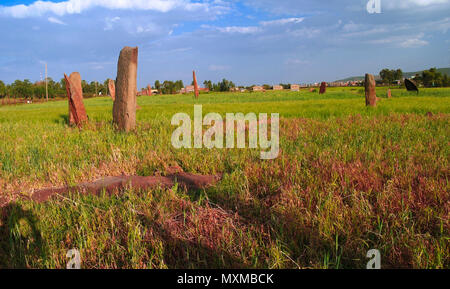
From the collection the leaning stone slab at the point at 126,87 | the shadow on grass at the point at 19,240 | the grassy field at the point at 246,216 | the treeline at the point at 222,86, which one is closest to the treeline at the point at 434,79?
the treeline at the point at 222,86

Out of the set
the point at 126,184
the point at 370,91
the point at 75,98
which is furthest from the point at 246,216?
the point at 370,91

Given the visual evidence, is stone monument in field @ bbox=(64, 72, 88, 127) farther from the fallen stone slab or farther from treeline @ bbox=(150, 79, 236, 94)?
treeline @ bbox=(150, 79, 236, 94)

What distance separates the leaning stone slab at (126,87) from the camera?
23.4 feet

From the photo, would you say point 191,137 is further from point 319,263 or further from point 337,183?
point 319,263

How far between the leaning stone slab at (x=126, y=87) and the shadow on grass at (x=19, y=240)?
433cm

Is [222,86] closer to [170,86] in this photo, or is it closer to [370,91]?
[170,86]

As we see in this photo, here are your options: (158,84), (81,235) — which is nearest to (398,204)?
(81,235)

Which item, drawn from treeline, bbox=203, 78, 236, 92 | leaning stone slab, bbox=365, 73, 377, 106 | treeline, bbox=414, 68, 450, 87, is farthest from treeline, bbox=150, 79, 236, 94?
leaning stone slab, bbox=365, 73, 377, 106

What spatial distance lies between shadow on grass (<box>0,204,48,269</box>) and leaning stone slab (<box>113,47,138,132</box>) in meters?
4.33

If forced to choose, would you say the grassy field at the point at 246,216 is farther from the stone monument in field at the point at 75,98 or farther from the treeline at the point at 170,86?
the treeline at the point at 170,86

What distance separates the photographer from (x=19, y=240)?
2.49 metres

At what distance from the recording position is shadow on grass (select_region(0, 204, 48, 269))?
2.18 metres
